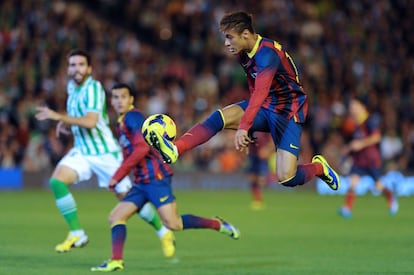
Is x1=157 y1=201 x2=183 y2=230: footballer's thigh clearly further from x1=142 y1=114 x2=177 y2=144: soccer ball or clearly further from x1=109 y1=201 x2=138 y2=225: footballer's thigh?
x1=142 y1=114 x2=177 y2=144: soccer ball

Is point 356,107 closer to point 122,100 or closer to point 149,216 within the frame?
point 149,216

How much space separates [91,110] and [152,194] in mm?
1521

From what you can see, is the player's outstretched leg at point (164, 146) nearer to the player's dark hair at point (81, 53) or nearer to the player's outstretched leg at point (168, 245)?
the player's outstretched leg at point (168, 245)

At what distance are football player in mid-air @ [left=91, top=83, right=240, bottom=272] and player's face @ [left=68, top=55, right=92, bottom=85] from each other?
0.98 meters

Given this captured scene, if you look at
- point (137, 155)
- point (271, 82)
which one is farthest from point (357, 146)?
point (271, 82)

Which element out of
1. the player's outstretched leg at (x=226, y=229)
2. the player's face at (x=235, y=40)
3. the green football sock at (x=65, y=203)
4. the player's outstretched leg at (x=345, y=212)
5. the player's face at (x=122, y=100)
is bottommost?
the player's outstretched leg at (x=226, y=229)

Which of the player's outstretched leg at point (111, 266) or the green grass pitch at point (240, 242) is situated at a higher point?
the green grass pitch at point (240, 242)

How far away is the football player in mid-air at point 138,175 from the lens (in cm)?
1009

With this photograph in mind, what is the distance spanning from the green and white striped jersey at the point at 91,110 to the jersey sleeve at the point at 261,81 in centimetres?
270

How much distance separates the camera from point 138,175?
10.3 meters

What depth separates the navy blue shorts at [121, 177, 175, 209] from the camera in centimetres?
1015

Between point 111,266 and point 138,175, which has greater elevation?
point 138,175

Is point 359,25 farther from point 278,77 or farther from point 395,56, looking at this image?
point 278,77

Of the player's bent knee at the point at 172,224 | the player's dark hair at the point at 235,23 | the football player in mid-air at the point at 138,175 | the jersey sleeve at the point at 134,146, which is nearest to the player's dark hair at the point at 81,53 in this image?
the football player in mid-air at the point at 138,175
